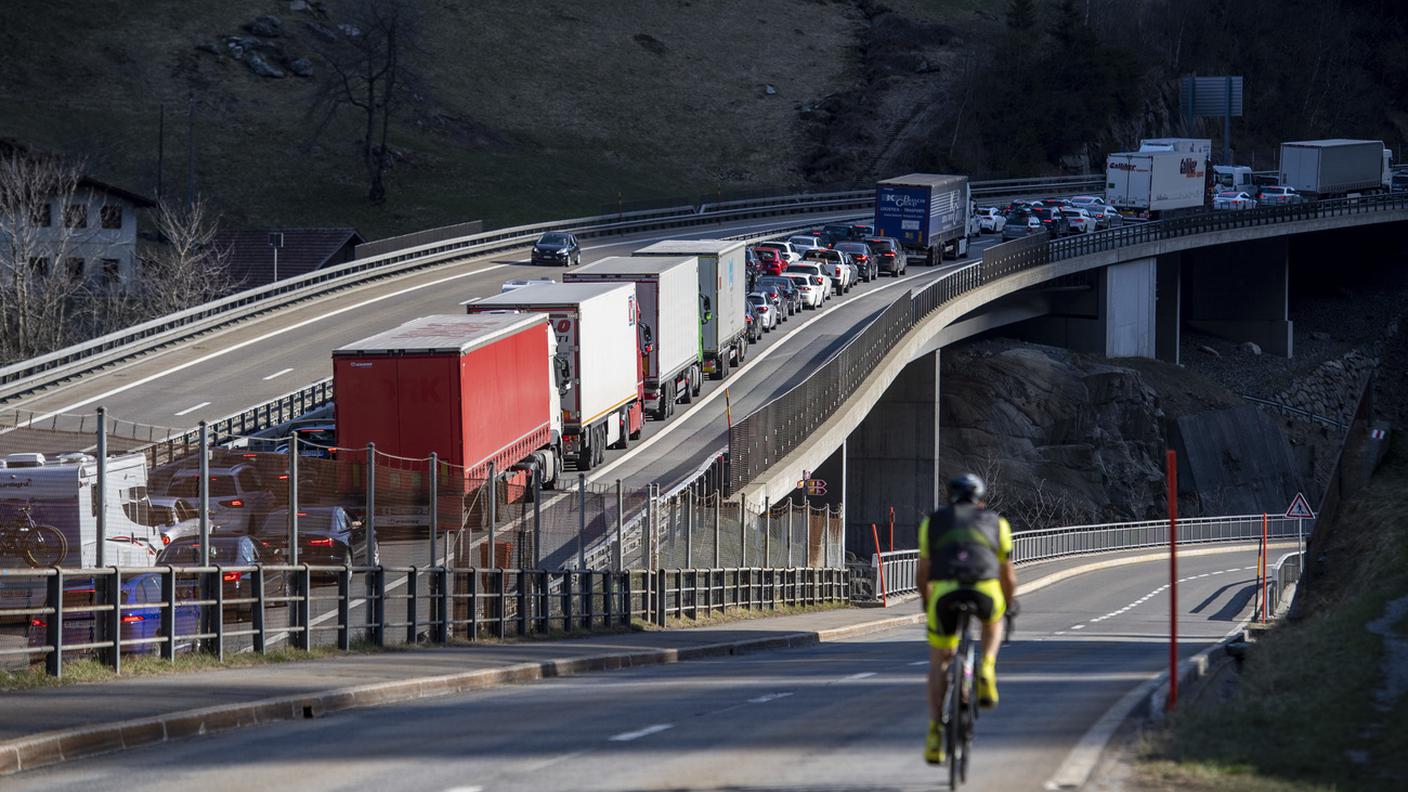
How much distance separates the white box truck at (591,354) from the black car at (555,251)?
28751mm

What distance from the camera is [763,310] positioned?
64.5 m

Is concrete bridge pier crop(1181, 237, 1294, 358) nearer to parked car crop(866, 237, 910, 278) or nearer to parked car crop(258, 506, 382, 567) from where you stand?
parked car crop(866, 237, 910, 278)

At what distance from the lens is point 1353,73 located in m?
146

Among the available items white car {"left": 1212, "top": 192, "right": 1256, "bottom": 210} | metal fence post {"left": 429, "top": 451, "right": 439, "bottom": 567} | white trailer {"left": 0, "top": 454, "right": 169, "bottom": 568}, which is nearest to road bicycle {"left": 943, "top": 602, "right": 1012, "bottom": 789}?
white trailer {"left": 0, "top": 454, "right": 169, "bottom": 568}

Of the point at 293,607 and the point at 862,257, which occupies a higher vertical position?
the point at 862,257

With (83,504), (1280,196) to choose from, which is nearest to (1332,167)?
(1280,196)

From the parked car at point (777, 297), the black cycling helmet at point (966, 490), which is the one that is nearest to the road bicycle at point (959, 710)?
the black cycling helmet at point (966, 490)

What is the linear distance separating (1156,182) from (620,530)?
73.3 m

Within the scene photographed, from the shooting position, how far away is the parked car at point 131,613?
16047 mm

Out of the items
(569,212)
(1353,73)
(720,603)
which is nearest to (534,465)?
(720,603)

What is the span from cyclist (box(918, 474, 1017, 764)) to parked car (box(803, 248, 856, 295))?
2495 inches

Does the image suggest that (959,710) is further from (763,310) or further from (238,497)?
(763,310)

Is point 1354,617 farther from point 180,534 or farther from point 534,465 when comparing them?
point 534,465

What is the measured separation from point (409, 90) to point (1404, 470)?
77.5 metres
